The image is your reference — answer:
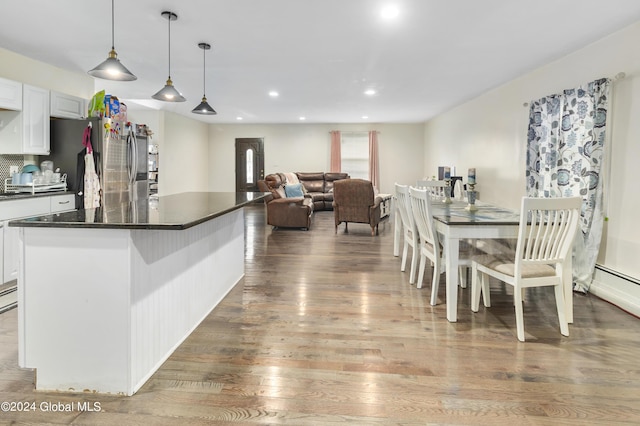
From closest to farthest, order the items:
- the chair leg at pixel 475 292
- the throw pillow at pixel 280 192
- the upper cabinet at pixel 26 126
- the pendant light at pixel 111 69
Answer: the pendant light at pixel 111 69 < the chair leg at pixel 475 292 < the upper cabinet at pixel 26 126 < the throw pillow at pixel 280 192

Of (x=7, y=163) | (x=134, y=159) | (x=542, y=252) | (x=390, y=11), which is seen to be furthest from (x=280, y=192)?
(x=542, y=252)

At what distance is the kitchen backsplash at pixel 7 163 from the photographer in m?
3.88

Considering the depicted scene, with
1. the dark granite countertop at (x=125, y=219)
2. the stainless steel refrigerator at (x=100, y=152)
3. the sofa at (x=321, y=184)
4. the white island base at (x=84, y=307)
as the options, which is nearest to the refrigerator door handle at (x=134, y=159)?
the stainless steel refrigerator at (x=100, y=152)

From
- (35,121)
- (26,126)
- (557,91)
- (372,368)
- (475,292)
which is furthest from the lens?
(557,91)

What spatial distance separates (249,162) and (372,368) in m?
9.14

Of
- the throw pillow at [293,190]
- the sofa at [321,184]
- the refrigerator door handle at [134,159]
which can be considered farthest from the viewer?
the sofa at [321,184]

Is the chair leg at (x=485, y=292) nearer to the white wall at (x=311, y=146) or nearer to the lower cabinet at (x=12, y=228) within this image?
the lower cabinet at (x=12, y=228)

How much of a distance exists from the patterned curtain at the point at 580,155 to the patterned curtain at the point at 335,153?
6.41 meters

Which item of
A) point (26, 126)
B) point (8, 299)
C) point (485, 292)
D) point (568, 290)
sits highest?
point (26, 126)

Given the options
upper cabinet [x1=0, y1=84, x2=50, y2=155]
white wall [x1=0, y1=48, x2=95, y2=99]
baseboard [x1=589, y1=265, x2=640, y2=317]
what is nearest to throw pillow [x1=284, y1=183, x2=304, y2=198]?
white wall [x1=0, y1=48, x2=95, y2=99]

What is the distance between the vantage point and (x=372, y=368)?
80.0 inches

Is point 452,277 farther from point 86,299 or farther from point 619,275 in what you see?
point 86,299

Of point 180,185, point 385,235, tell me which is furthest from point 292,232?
point 180,185

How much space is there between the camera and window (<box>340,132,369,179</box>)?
10.3 metres
